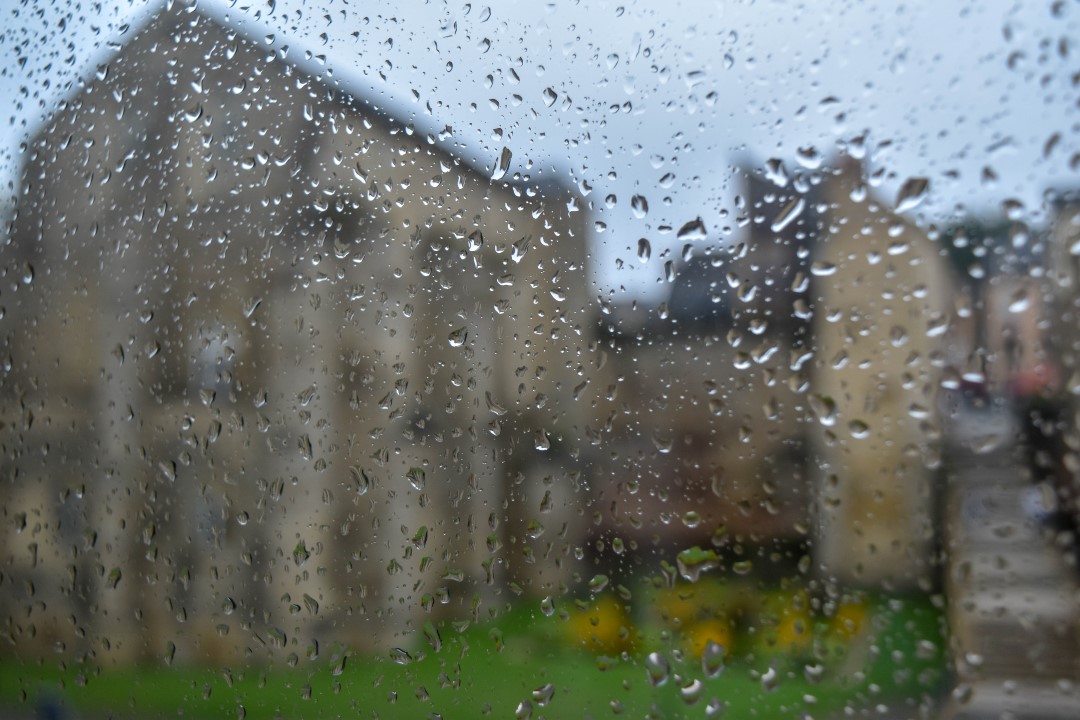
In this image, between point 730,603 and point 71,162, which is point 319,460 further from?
point 71,162

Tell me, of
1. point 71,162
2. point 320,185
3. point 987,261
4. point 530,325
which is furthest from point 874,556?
point 71,162

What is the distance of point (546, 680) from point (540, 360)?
0.26 m

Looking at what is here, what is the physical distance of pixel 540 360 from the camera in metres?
0.68

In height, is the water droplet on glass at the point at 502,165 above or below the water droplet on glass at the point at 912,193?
above

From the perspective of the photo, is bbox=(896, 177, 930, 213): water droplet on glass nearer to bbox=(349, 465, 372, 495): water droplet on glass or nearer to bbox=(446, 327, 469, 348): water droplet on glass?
bbox=(446, 327, 469, 348): water droplet on glass

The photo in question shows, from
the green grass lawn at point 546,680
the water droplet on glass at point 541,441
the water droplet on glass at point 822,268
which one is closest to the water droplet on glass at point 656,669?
the green grass lawn at point 546,680

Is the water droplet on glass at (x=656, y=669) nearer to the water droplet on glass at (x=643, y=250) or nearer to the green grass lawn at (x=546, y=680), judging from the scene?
the green grass lawn at (x=546, y=680)

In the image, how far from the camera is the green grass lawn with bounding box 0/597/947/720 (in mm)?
498

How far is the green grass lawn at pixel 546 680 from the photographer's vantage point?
19.6 inches

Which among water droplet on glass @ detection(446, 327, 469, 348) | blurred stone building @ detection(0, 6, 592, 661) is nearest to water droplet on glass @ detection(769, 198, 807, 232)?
blurred stone building @ detection(0, 6, 592, 661)

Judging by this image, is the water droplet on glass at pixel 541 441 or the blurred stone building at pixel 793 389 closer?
the blurred stone building at pixel 793 389

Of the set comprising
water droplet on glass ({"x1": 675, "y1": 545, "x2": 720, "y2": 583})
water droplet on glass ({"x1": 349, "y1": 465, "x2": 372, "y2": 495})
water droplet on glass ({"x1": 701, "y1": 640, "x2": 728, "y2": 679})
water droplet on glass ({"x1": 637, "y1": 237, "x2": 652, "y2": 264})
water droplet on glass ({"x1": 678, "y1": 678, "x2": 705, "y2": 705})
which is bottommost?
water droplet on glass ({"x1": 678, "y1": 678, "x2": 705, "y2": 705})

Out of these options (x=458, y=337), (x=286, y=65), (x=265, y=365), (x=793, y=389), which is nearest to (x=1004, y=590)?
(x=793, y=389)

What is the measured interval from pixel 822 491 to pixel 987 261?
0.18 meters
